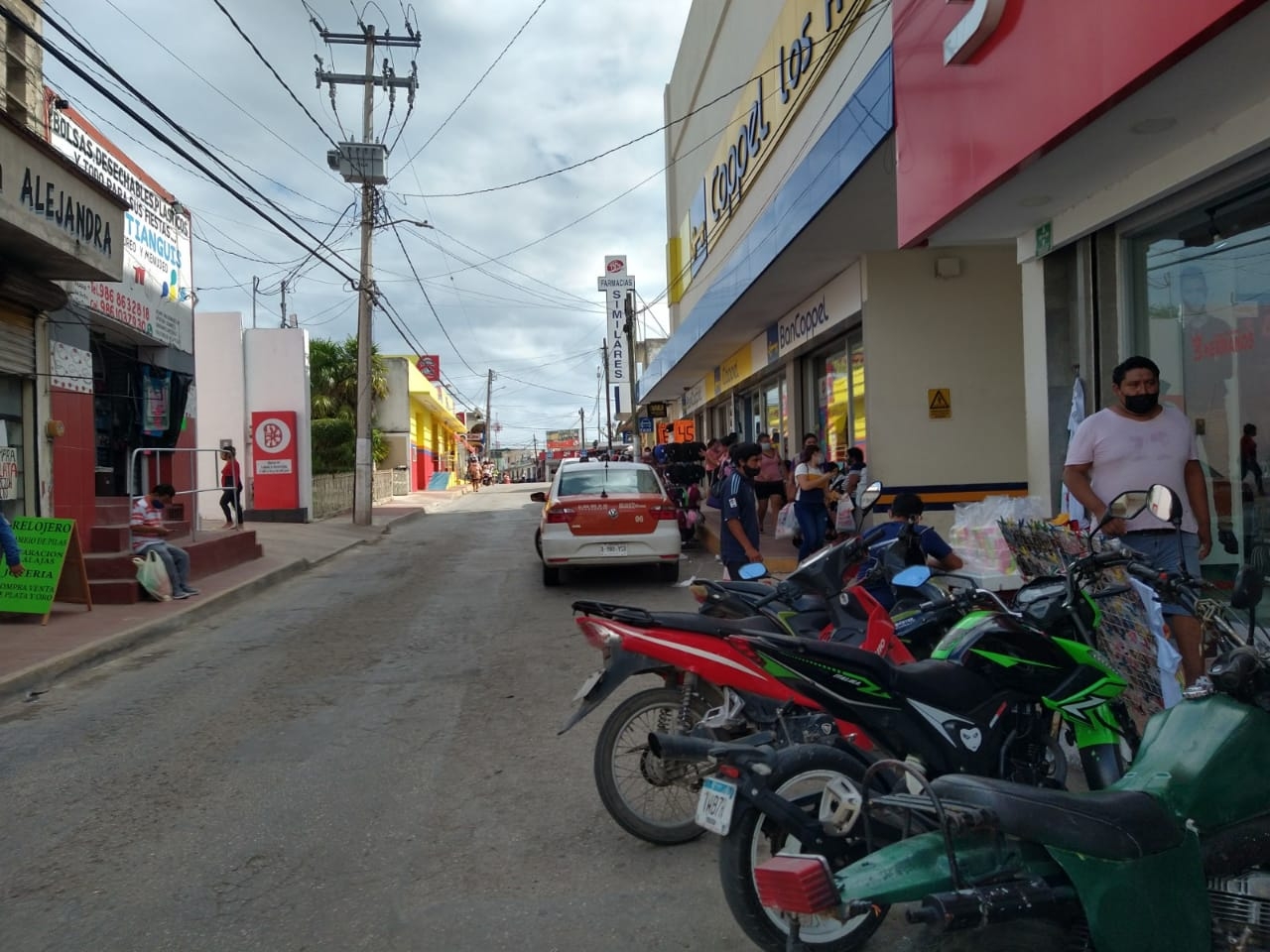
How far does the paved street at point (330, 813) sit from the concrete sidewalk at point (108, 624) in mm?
287

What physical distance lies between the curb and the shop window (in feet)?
28.4

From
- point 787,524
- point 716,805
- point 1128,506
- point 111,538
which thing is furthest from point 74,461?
point 1128,506

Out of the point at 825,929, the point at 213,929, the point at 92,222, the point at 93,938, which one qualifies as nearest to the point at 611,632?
the point at 825,929

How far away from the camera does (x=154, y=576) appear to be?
1085 cm

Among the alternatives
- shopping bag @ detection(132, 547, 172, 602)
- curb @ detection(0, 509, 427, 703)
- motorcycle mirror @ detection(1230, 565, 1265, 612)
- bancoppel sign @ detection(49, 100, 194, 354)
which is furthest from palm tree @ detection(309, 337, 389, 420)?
motorcycle mirror @ detection(1230, 565, 1265, 612)

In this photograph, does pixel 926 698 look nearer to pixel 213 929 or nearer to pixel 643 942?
pixel 643 942

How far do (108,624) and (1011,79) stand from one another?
9.24 m

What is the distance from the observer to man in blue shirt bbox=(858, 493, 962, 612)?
192 inches

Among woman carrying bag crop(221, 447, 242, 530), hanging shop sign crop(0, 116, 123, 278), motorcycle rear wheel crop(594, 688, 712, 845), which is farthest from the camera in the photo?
woman carrying bag crop(221, 447, 242, 530)

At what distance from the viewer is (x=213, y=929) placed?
132 inches

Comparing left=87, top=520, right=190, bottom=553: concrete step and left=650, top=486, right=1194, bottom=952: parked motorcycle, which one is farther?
left=87, top=520, right=190, bottom=553: concrete step

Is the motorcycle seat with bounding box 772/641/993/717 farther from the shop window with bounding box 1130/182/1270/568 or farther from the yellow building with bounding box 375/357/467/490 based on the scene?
the yellow building with bounding box 375/357/467/490

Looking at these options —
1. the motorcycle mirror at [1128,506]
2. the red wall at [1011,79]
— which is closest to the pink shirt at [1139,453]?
the motorcycle mirror at [1128,506]

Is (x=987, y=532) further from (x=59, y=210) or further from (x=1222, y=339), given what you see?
(x=59, y=210)
